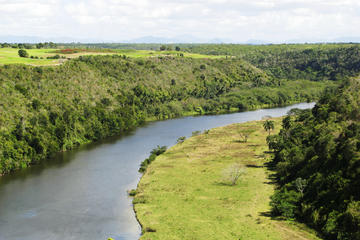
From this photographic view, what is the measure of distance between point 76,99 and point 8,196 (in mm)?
58669

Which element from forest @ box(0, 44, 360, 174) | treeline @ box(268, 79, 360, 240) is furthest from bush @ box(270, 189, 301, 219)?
forest @ box(0, 44, 360, 174)

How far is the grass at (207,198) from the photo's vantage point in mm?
54719

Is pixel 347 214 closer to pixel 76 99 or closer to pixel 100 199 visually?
pixel 100 199

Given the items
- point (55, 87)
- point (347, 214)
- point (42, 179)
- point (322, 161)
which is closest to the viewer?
point (347, 214)

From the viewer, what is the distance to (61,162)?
93.4 m

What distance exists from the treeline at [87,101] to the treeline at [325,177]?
56.5 meters

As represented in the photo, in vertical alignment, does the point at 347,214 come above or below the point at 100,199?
above

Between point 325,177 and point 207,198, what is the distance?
19.6 metres

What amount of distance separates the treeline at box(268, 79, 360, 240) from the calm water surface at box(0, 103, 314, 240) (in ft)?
82.9

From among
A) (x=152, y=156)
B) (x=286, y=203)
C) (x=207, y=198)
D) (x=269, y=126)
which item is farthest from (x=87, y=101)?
(x=286, y=203)

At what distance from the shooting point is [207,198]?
2635 inches

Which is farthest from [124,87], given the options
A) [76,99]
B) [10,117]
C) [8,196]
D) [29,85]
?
[8,196]

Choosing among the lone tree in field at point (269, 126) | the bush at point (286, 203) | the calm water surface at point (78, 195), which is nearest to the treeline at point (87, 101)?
the calm water surface at point (78, 195)

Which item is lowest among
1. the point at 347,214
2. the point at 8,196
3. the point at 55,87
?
the point at 8,196
